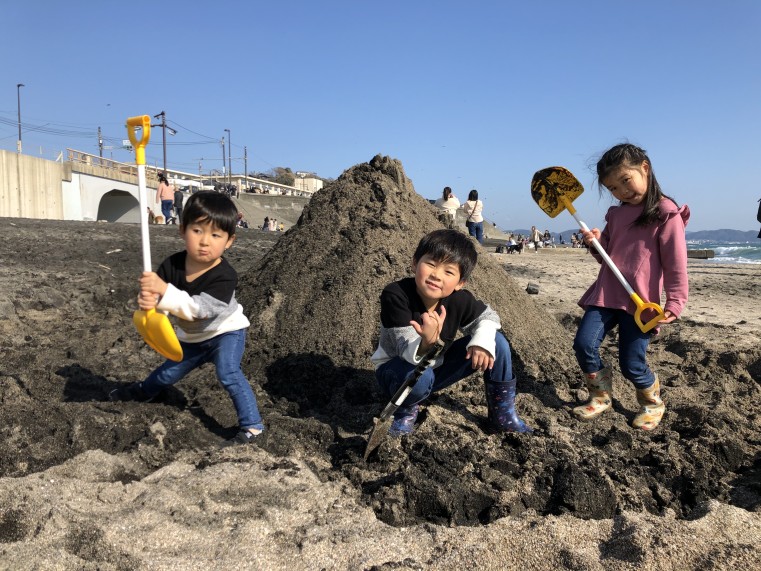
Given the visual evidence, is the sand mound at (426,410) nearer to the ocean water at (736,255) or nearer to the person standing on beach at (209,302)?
the person standing on beach at (209,302)

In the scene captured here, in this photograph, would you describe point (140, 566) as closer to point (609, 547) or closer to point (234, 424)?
point (234, 424)

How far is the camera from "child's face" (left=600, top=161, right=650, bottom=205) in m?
2.79

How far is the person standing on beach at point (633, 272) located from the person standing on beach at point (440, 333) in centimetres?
57

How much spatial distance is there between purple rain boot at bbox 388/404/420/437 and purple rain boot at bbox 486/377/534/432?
34 cm

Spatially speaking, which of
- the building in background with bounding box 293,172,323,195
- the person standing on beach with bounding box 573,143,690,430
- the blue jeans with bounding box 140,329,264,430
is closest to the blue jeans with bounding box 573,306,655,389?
the person standing on beach with bounding box 573,143,690,430

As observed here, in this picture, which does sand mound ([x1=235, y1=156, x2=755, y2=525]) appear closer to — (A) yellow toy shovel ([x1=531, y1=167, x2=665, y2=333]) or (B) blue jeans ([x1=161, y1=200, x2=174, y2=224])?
(A) yellow toy shovel ([x1=531, y1=167, x2=665, y2=333])

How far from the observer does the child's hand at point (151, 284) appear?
2.26 metres

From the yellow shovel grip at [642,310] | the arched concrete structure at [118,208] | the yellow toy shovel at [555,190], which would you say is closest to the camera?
the yellow shovel grip at [642,310]

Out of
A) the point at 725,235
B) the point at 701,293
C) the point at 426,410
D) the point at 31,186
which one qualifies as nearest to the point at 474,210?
the point at 701,293

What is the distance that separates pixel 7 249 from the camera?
644 cm

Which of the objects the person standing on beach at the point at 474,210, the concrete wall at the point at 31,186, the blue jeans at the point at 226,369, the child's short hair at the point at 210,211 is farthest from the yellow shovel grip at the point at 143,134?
the concrete wall at the point at 31,186

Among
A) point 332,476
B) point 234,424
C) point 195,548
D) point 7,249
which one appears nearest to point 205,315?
point 234,424

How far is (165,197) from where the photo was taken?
45.3ft

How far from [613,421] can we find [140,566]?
2.21 metres
